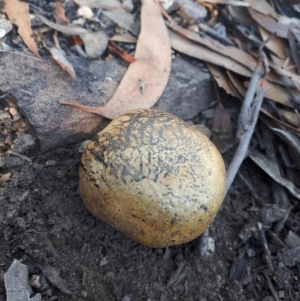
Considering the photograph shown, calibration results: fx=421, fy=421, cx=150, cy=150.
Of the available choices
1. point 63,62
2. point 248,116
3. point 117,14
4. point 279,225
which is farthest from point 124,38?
point 279,225

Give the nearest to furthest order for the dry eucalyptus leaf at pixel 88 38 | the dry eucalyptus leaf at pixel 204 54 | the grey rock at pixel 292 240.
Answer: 1. the grey rock at pixel 292 240
2. the dry eucalyptus leaf at pixel 88 38
3. the dry eucalyptus leaf at pixel 204 54

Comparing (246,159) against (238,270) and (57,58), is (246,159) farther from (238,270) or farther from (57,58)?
(57,58)

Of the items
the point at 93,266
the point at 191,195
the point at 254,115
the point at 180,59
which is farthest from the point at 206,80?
the point at 93,266

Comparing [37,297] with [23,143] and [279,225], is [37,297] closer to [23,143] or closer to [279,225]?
[23,143]

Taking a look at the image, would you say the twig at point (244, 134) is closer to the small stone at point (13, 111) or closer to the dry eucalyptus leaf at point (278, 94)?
the dry eucalyptus leaf at point (278, 94)

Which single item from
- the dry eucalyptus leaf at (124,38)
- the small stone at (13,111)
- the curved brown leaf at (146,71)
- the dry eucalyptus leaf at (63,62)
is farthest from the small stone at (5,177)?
the dry eucalyptus leaf at (124,38)
